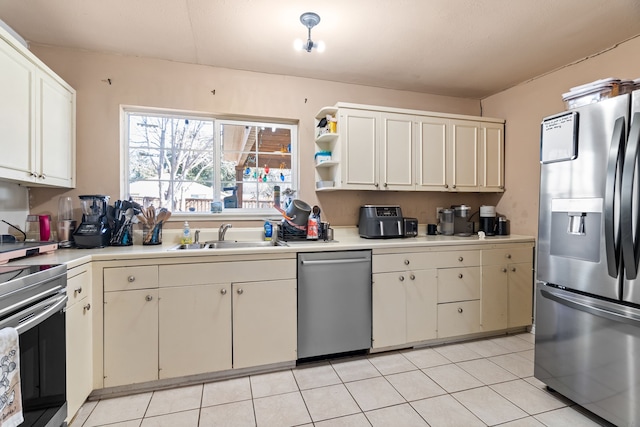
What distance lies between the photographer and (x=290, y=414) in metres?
1.76

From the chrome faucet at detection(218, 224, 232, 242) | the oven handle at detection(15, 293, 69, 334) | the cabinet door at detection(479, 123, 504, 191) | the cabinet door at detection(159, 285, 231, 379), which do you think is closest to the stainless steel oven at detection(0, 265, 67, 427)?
the oven handle at detection(15, 293, 69, 334)

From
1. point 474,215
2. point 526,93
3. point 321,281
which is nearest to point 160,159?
point 321,281

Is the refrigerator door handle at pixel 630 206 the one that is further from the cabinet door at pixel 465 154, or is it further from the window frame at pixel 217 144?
the window frame at pixel 217 144

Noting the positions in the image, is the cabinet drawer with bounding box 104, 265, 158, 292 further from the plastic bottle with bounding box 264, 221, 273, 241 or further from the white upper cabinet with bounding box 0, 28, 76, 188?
the plastic bottle with bounding box 264, 221, 273, 241

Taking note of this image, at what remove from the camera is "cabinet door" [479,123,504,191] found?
3.16m

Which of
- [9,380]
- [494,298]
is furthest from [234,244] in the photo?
[494,298]

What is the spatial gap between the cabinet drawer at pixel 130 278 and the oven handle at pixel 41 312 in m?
0.34

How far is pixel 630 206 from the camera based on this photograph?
1472 mm

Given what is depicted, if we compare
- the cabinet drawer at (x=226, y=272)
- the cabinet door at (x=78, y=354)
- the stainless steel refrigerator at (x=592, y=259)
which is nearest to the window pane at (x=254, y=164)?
the cabinet drawer at (x=226, y=272)

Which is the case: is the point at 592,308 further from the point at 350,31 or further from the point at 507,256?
the point at 350,31

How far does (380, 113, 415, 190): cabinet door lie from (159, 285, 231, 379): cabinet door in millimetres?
1688

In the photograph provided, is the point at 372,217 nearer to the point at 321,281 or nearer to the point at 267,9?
the point at 321,281

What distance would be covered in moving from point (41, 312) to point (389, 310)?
2106 millimetres

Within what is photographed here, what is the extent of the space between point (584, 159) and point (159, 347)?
2755 millimetres
